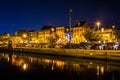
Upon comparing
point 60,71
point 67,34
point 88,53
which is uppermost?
point 67,34

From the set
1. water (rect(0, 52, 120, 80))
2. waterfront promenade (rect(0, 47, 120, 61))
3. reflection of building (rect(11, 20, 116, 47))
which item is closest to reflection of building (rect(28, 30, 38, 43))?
reflection of building (rect(11, 20, 116, 47))

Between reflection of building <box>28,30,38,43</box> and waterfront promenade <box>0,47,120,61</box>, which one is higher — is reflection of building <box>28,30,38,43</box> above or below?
above

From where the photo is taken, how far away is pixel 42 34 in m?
151

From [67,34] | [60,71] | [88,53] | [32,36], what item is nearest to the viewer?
[60,71]

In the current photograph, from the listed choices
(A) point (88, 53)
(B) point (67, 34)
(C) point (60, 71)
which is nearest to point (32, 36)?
(B) point (67, 34)

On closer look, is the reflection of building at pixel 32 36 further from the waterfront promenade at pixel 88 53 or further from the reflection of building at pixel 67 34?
the waterfront promenade at pixel 88 53

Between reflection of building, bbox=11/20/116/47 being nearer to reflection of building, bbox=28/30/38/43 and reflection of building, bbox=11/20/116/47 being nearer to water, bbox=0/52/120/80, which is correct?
reflection of building, bbox=28/30/38/43

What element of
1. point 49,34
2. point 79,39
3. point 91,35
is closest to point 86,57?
point 91,35

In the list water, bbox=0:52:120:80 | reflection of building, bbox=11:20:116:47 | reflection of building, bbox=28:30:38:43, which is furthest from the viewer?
Result: reflection of building, bbox=28:30:38:43

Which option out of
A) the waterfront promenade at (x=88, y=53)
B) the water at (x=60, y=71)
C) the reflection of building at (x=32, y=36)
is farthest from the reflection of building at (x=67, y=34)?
the water at (x=60, y=71)

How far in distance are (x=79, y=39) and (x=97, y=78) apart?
9635 centimetres

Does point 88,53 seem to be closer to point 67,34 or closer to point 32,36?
point 67,34

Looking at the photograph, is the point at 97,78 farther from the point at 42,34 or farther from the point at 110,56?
the point at 42,34

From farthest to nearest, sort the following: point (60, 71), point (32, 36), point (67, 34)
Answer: point (32, 36) → point (67, 34) → point (60, 71)
